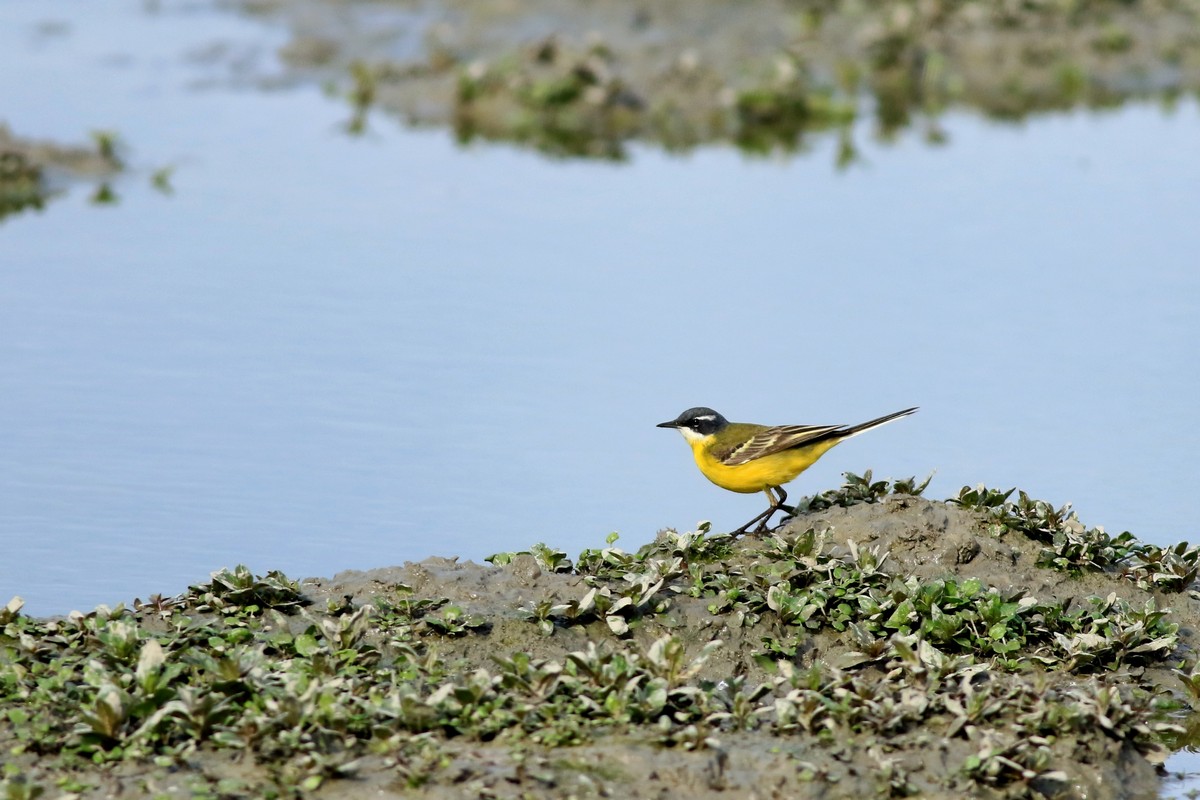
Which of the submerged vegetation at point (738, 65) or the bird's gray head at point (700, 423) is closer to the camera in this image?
the bird's gray head at point (700, 423)

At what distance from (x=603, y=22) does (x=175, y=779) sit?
16076 mm

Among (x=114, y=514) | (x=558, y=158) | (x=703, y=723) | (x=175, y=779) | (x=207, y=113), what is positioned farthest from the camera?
(x=207, y=113)

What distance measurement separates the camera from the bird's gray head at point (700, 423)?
951cm

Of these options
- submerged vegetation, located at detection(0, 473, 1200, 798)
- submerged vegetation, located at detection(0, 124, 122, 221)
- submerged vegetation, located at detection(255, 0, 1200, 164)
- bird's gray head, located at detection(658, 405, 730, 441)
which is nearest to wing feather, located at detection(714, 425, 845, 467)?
bird's gray head, located at detection(658, 405, 730, 441)

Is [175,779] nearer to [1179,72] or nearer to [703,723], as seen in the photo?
[703,723]

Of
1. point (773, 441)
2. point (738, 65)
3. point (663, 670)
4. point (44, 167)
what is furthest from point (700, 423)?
point (738, 65)

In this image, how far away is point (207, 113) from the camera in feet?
63.1

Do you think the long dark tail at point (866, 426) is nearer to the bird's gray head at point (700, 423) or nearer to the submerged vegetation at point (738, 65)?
the bird's gray head at point (700, 423)

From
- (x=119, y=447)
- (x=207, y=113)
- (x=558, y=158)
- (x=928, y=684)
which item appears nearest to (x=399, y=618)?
(x=928, y=684)

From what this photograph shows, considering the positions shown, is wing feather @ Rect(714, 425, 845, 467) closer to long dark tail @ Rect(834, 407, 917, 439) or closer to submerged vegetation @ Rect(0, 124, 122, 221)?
long dark tail @ Rect(834, 407, 917, 439)

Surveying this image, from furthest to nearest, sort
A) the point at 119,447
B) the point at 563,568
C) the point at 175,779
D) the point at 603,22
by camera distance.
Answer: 1. the point at 603,22
2. the point at 119,447
3. the point at 563,568
4. the point at 175,779

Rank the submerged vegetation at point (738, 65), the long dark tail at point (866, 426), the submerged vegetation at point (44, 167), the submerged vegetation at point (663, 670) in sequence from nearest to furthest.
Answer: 1. the submerged vegetation at point (663, 670)
2. the long dark tail at point (866, 426)
3. the submerged vegetation at point (44, 167)
4. the submerged vegetation at point (738, 65)

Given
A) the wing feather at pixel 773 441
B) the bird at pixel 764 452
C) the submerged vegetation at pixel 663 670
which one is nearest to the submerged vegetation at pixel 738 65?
the bird at pixel 764 452

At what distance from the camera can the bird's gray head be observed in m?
9.51
